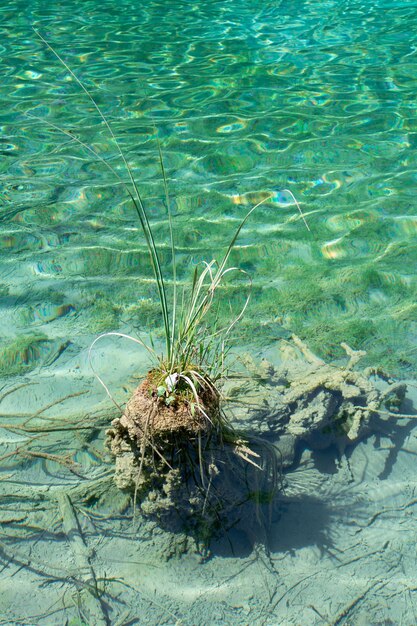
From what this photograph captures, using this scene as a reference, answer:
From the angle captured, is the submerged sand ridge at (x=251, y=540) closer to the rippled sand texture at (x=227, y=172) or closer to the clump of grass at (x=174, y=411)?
the clump of grass at (x=174, y=411)

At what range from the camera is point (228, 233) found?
17.9 ft

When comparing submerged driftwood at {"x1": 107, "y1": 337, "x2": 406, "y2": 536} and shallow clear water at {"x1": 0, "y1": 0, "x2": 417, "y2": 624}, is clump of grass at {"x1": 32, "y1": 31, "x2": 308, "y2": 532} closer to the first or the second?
submerged driftwood at {"x1": 107, "y1": 337, "x2": 406, "y2": 536}

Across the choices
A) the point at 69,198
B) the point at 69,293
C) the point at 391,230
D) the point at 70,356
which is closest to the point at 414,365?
the point at 391,230

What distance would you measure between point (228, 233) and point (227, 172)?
1.23 metres

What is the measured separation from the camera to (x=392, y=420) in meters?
3.56

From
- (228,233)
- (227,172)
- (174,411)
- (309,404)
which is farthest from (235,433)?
(227,172)

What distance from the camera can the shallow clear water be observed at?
110 inches

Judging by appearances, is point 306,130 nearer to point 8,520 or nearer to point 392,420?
point 392,420

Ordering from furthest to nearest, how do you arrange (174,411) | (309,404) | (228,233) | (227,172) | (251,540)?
1. (227,172)
2. (228,233)
3. (309,404)
4. (251,540)
5. (174,411)

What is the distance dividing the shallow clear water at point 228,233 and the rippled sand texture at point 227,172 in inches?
0.9

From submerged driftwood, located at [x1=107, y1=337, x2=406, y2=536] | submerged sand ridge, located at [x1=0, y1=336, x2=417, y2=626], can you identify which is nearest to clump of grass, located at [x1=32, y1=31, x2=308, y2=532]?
submerged driftwood, located at [x1=107, y1=337, x2=406, y2=536]

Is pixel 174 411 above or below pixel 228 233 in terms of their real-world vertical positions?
above

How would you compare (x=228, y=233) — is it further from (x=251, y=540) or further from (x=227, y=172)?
(x=251, y=540)

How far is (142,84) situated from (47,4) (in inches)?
216
